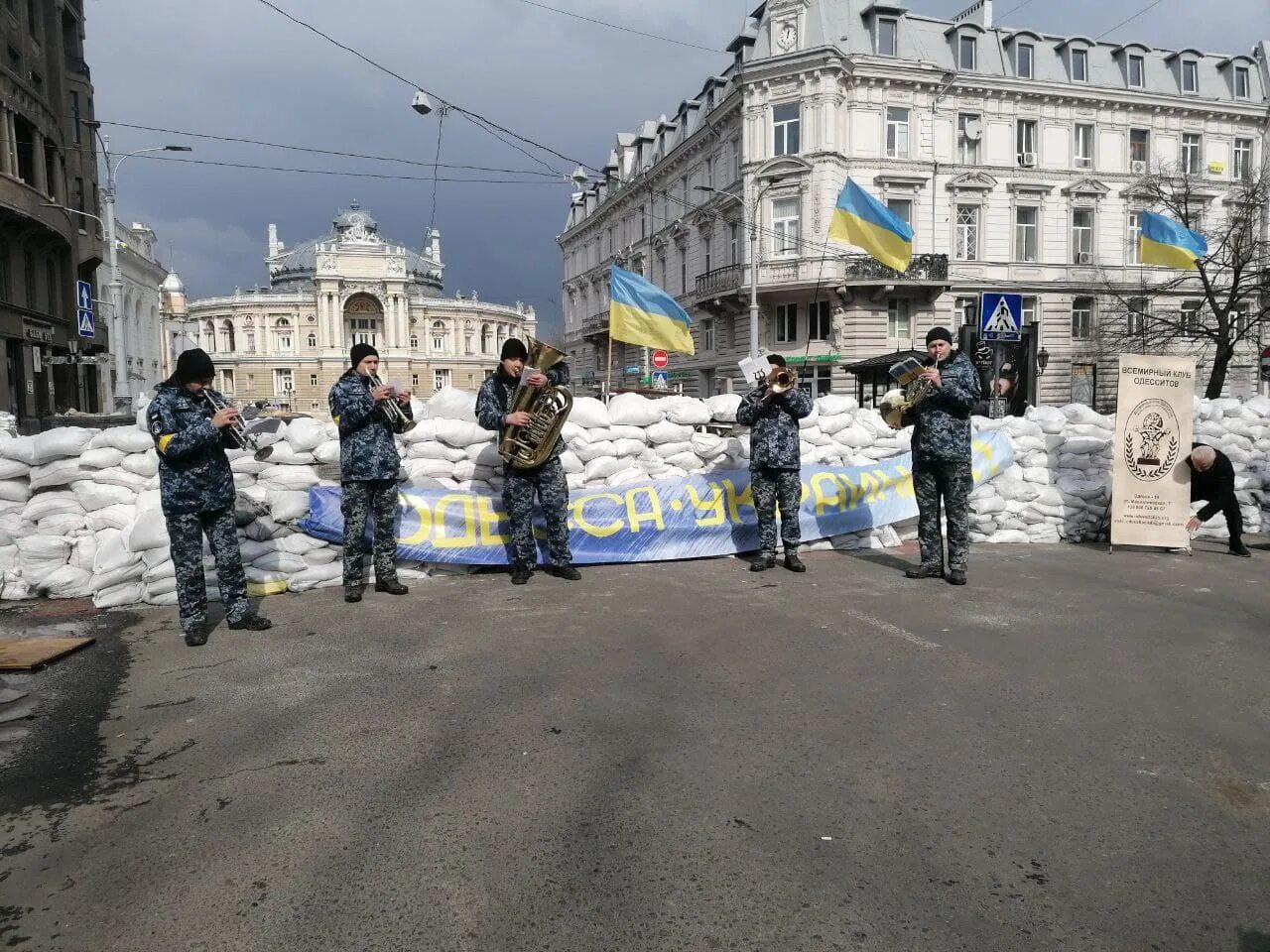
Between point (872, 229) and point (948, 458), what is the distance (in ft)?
17.3

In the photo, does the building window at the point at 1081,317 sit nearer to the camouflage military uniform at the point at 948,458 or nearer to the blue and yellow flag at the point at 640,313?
the blue and yellow flag at the point at 640,313

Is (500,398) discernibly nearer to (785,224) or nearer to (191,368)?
(191,368)

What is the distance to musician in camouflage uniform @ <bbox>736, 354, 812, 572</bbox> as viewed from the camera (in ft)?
21.7

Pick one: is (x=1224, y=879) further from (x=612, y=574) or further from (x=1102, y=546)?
Answer: (x=1102, y=546)

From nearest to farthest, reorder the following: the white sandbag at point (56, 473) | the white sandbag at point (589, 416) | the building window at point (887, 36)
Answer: the white sandbag at point (56, 473) → the white sandbag at point (589, 416) → the building window at point (887, 36)

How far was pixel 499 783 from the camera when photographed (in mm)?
2932

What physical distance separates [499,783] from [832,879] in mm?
1213

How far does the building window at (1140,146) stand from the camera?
3488cm

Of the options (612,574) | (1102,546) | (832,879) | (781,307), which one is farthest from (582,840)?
(781,307)

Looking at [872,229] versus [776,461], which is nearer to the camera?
[776,461]

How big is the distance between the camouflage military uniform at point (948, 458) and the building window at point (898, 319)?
28137 millimetres

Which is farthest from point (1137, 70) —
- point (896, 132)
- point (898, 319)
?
point (898, 319)

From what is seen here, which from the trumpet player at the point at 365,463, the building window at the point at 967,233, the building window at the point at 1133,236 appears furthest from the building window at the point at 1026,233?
the trumpet player at the point at 365,463

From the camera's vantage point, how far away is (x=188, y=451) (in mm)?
4730
